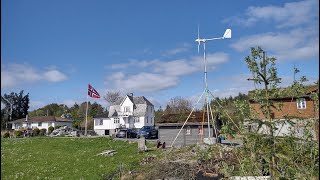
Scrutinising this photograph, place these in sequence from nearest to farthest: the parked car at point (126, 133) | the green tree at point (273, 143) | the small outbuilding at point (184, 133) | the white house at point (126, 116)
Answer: the green tree at point (273, 143), the small outbuilding at point (184, 133), the parked car at point (126, 133), the white house at point (126, 116)

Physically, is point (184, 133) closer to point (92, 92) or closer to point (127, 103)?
point (92, 92)

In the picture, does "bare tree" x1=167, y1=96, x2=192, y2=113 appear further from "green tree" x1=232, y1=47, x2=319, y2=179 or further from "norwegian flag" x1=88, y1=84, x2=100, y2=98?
"green tree" x1=232, y1=47, x2=319, y2=179

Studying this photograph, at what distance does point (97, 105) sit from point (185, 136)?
64825mm

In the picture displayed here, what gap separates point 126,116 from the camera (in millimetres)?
73250

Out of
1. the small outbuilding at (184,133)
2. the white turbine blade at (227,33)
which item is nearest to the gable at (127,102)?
the small outbuilding at (184,133)

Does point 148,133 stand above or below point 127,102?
below

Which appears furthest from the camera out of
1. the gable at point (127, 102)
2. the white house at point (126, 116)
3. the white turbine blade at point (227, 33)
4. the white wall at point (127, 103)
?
the gable at point (127, 102)

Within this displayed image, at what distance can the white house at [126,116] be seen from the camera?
7344cm

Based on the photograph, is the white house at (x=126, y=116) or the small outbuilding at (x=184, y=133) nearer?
the small outbuilding at (x=184, y=133)

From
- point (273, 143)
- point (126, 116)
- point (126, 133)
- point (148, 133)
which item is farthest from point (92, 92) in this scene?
point (273, 143)

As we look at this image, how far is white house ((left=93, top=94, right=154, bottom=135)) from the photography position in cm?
7344

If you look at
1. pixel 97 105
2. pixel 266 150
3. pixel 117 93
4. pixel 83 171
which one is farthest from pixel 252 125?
pixel 97 105

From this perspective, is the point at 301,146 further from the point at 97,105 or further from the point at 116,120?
the point at 97,105

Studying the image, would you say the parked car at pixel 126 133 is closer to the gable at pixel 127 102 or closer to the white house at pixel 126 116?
the white house at pixel 126 116
